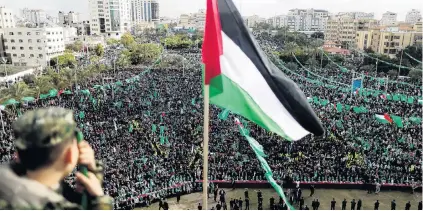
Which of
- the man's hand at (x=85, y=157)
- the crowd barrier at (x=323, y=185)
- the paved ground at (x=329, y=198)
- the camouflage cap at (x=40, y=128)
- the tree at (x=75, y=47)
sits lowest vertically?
the paved ground at (x=329, y=198)

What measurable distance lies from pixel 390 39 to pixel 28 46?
1560 inches

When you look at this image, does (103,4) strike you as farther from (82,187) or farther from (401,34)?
(82,187)

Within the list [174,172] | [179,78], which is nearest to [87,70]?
[179,78]

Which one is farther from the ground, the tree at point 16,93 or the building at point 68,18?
the building at point 68,18

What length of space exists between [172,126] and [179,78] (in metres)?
14.0

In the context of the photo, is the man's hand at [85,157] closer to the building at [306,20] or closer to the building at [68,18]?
the building at [68,18]

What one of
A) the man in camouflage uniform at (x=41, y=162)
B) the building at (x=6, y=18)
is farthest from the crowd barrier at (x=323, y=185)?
the building at (x=6, y=18)

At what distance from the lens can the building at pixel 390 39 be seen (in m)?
41.2

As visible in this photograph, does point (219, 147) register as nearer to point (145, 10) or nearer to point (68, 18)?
point (68, 18)

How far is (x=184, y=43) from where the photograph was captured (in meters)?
55.0

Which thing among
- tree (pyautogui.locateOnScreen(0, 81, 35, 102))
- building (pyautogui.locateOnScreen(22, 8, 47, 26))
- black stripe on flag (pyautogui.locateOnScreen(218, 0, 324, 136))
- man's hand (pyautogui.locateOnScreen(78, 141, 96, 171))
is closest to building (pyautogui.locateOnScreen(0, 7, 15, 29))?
tree (pyautogui.locateOnScreen(0, 81, 35, 102))

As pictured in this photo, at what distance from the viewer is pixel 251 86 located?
3.73 meters

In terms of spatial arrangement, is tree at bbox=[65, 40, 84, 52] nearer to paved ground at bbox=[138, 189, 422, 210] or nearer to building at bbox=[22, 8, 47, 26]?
paved ground at bbox=[138, 189, 422, 210]

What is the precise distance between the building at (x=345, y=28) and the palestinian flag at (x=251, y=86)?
56093mm
